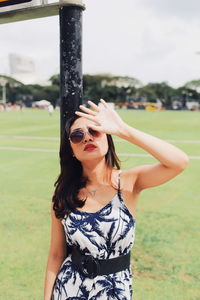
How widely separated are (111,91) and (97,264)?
122 m

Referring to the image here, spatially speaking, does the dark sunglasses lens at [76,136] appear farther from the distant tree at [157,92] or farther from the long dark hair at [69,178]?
the distant tree at [157,92]

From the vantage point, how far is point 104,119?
70.3 inches

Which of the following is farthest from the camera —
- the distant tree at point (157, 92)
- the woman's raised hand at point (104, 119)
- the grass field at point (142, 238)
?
the distant tree at point (157, 92)

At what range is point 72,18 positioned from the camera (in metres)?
1.93

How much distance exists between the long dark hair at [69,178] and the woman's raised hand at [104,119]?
20cm

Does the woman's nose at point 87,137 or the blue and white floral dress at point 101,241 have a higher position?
the woman's nose at point 87,137

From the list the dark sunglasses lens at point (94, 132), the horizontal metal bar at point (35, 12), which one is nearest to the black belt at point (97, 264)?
the dark sunglasses lens at point (94, 132)

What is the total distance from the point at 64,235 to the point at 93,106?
856 millimetres

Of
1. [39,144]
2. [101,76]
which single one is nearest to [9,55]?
[101,76]

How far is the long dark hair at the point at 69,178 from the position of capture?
198 centimetres

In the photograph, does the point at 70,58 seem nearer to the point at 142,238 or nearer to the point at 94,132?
the point at 94,132

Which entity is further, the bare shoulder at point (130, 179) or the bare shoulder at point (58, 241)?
the bare shoulder at point (58, 241)

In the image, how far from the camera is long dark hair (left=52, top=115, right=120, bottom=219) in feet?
6.48

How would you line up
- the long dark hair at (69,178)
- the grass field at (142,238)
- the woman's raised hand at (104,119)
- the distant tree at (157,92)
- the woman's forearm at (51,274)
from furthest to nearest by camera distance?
1. the distant tree at (157,92)
2. the grass field at (142,238)
3. the woman's forearm at (51,274)
4. the long dark hair at (69,178)
5. the woman's raised hand at (104,119)
